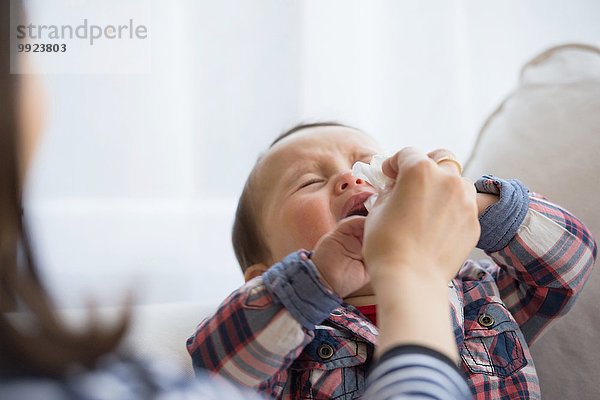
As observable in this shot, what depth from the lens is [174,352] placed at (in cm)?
101

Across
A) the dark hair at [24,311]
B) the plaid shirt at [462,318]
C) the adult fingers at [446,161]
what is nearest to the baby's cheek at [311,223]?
the plaid shirt at [462,318]

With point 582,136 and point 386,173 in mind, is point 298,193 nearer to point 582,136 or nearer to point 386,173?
point 386,173

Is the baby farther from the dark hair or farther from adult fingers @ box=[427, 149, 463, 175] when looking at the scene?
the dark hair

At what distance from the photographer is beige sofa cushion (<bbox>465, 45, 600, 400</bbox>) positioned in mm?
1047

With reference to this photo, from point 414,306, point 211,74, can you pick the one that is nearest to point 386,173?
point 414,306

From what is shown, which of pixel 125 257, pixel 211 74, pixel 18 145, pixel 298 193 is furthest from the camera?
pixel 211 74

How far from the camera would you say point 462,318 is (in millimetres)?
999

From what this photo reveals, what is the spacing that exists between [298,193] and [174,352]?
0.31 meters

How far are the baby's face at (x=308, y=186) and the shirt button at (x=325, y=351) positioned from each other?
17cm

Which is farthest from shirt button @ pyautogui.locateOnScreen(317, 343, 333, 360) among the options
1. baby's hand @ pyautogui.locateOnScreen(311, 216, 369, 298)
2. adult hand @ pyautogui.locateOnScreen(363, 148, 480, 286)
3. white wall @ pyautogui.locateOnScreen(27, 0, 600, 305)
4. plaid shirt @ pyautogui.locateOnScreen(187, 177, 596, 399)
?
white wall @ pyautogui.locateOnScreen(27, 0, 600, 305)

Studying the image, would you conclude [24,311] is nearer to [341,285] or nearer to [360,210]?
[341,285]

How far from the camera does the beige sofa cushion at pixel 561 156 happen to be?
41.2 inches

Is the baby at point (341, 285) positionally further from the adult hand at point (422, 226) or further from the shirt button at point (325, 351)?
the adult hand at point (422, 226)

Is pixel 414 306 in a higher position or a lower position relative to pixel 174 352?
higher
